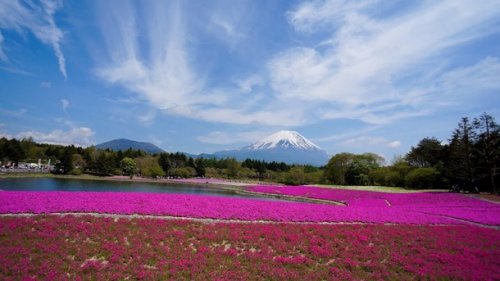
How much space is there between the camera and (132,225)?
48.1ft

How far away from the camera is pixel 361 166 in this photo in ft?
255

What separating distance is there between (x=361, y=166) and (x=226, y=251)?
2824 inches

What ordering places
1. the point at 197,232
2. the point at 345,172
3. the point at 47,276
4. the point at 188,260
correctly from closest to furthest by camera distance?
the point at 47,276 → the point at 188,260 → the point at 197,232 → the point at 345,172

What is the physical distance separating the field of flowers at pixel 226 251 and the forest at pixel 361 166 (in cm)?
3928

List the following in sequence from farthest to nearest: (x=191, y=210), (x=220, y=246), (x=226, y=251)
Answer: (x=191, y=210) < (x=220, y=246) < (x=226, y=251)

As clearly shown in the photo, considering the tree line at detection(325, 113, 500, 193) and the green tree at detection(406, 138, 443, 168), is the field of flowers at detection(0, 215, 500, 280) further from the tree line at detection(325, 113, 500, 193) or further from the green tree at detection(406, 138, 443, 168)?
the green tree at detection(406, 138, 443, 168)

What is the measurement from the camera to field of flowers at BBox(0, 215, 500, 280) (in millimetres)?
10016

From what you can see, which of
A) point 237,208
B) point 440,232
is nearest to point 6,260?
point 237,208

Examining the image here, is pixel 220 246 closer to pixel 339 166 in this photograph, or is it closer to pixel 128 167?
pixel 339 166

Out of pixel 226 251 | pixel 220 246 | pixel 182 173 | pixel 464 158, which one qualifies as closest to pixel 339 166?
pixel 464 158

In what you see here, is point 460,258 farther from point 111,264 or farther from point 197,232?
point 111,264

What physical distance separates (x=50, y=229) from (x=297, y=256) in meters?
10.6

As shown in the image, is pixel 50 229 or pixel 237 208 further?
pixel 237 208

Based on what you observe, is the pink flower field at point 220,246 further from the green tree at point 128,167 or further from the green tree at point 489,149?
the green tree at point 128,167
